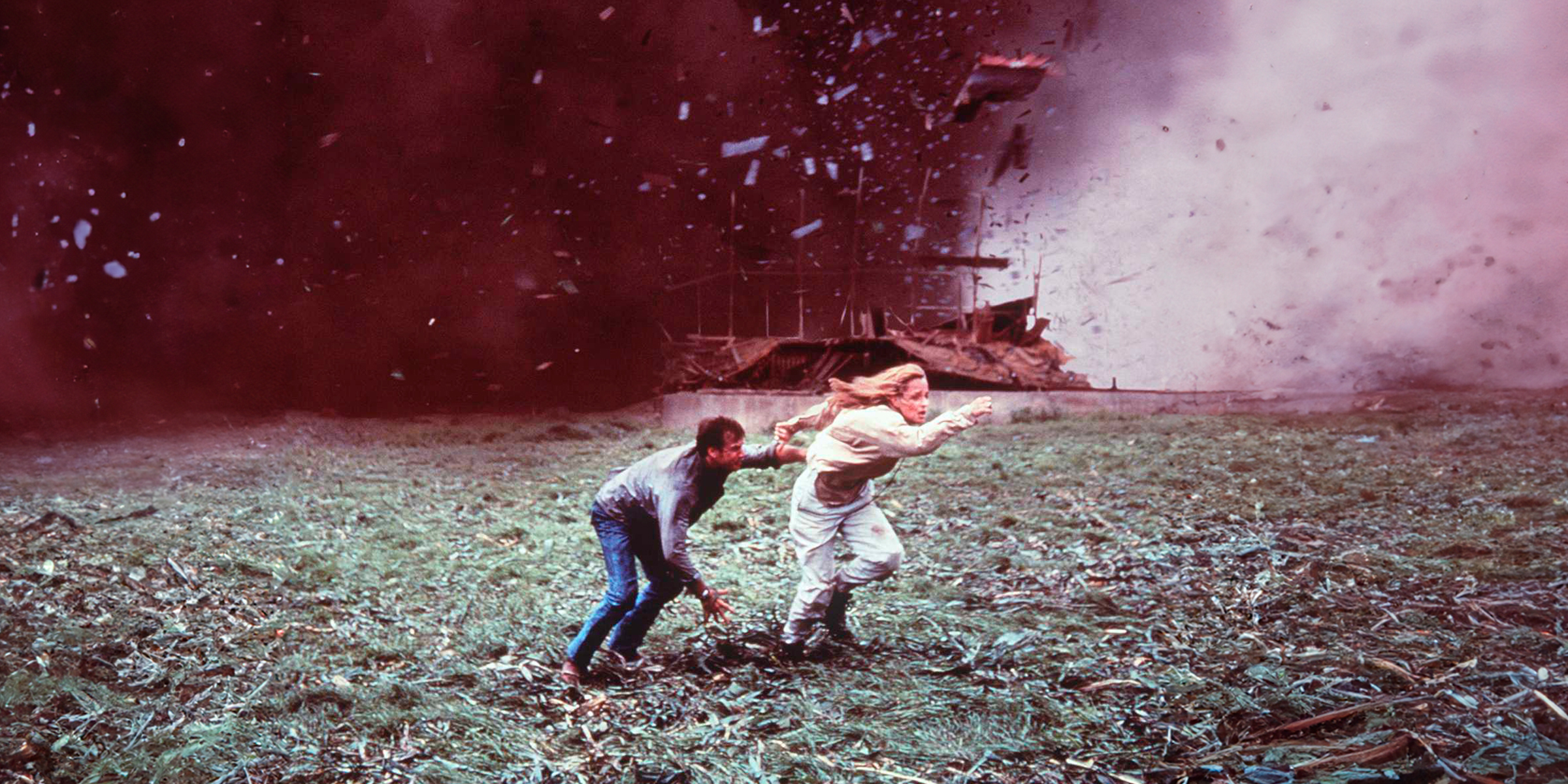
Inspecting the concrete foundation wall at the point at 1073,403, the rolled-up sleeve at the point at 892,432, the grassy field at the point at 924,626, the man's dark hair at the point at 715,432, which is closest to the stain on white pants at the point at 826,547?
the grassy field at the point at 924,626

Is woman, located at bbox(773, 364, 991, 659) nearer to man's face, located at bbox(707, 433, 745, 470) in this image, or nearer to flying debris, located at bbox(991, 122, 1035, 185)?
man's face, located at bbox(707, 433, 745, 470)

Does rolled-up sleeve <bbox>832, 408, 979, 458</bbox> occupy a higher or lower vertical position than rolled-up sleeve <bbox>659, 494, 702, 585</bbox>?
higher

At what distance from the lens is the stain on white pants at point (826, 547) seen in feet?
10.8

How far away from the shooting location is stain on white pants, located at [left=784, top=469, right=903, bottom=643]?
3.29 metres

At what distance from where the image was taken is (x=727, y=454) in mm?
3070

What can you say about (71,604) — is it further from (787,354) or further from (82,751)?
(787,354)

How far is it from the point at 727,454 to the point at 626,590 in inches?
25.0

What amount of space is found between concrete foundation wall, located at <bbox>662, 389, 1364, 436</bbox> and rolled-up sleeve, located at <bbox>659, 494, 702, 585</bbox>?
2.40m

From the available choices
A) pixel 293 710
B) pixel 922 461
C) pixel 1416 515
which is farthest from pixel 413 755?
pixel 1416 515

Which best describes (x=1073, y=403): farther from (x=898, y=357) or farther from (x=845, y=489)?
(x=845, y=489)

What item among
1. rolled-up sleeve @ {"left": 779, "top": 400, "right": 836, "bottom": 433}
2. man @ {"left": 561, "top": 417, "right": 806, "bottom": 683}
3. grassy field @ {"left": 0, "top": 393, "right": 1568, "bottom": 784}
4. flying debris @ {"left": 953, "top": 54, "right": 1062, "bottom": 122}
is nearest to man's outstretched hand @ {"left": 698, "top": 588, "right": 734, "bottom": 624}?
man @ {"left": 561, "top": 417, "right": 806, "bottom": 683}

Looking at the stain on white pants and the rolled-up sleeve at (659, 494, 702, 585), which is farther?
the stain on white pants

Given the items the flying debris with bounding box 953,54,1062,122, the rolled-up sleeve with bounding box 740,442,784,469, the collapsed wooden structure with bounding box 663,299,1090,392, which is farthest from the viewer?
the collapsed wooden structure with bounding box 663,299,1090,392

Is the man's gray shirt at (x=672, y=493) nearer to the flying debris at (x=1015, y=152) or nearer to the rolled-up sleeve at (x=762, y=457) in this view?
the rolled-up sleeve at (x=762, y=457)
